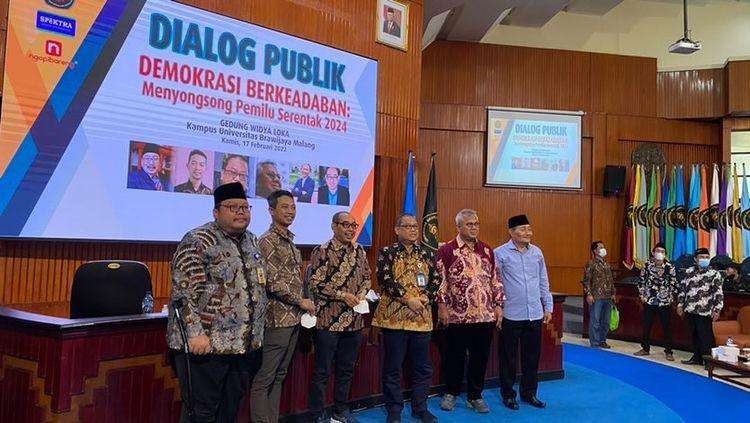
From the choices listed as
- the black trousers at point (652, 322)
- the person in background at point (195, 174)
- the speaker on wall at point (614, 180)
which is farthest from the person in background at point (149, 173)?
the speaker on wall at point (614, 180)

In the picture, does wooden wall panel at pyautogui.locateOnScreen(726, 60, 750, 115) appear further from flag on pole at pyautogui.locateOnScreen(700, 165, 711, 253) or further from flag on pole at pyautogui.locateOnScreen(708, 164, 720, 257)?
flag on pole at pyautogui.locateOnScreen(700, 165, 711, 253)

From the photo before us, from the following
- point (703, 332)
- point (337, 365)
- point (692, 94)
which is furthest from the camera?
point (692, 94)

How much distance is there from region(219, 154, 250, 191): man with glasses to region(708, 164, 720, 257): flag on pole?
8348mm

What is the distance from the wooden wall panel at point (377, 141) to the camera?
4070 millimetres

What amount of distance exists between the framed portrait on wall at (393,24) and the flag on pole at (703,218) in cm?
659

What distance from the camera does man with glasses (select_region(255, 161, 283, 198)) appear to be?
202 inches

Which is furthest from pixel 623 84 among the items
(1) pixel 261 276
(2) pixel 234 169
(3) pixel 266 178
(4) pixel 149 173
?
(1) pixel 261 276

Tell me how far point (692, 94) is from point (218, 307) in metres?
10.7

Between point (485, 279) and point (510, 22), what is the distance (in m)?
7.95

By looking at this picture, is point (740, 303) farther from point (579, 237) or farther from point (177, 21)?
point (177, 21)

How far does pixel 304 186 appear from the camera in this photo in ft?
18.0

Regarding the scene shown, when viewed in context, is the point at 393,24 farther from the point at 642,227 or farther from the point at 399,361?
the point at 642,227

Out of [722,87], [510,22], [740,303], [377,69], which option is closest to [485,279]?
[377,69]

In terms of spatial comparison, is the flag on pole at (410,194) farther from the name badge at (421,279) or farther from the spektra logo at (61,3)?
the spektra logo at (61,3)
